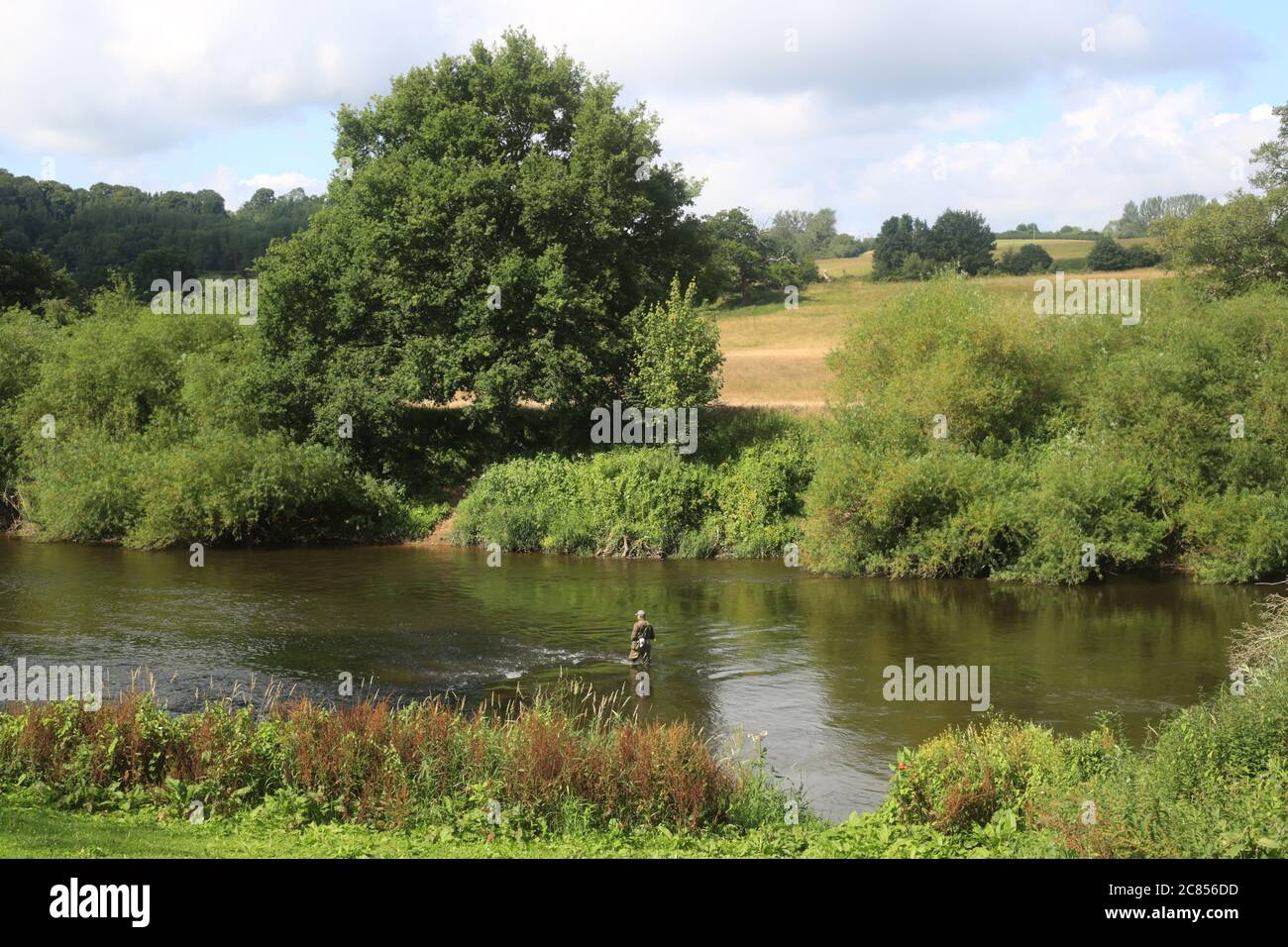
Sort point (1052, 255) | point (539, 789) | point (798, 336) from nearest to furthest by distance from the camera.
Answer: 1. point (539, 789)
2. point (798, 336)
3. point (1052, 255)

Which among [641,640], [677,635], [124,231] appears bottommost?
[677,635]

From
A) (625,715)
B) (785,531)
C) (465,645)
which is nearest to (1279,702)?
(625,715)

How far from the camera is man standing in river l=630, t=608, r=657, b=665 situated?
2691 cm

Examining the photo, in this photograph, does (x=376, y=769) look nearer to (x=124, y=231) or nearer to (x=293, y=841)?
(x=293, y=841)

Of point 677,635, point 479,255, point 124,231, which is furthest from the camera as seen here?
point 124,231

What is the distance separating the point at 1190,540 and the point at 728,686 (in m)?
21.0

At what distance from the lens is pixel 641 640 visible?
2694 centimetres

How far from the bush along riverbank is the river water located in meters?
2.98

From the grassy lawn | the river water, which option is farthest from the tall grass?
the river water

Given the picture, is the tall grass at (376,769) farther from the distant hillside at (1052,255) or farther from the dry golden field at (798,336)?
the distant hillside at (1052,255)

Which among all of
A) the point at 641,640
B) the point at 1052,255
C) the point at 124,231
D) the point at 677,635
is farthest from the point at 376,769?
the point at 1052,255

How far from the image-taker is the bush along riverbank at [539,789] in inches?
536

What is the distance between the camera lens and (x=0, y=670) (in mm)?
25109

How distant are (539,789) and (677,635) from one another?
15943mm
